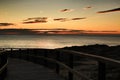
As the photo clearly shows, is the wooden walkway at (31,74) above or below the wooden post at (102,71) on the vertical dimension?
below

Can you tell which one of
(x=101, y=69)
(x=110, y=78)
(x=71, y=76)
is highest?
(x=101, y=69)

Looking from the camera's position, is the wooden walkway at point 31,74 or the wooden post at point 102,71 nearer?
the wooden post at point 102,71

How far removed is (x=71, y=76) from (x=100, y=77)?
353 cm

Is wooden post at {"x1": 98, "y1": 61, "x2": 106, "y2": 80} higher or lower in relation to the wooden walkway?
higher

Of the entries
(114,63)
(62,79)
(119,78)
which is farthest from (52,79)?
(114,63)

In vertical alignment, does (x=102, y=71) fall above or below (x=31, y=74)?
above

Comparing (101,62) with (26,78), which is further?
(26,78)

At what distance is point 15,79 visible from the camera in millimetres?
10836

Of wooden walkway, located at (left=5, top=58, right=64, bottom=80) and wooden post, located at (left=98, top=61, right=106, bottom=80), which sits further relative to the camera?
wooden walkway, located at (left=5, top=58, right=64, bottom=80)

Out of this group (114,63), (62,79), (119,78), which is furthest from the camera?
(119,78)

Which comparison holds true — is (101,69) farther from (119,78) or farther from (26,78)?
(119,78)

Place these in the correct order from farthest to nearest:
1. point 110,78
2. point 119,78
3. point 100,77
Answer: point 110,78
point 119,78
point 100,77

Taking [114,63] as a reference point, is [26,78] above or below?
below

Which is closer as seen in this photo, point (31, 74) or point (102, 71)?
point (102, 71)
